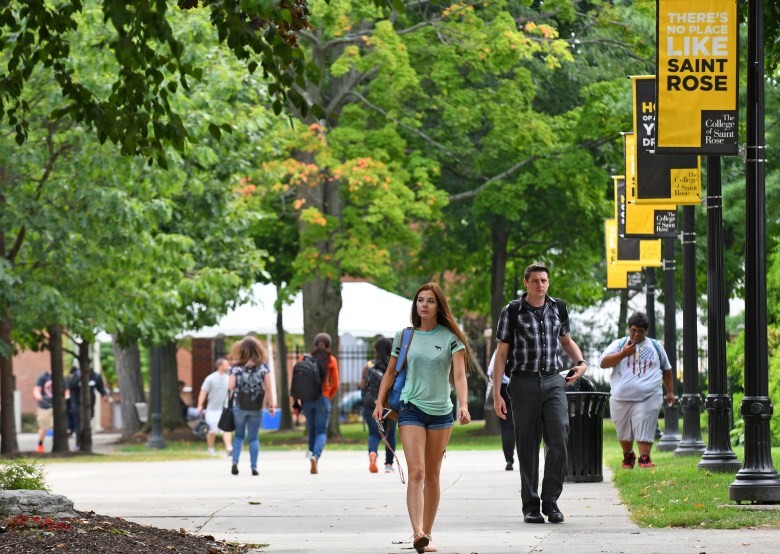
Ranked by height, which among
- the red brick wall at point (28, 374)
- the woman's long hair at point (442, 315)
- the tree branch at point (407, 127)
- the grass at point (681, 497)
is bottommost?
the red brick wall at point (28, 374)

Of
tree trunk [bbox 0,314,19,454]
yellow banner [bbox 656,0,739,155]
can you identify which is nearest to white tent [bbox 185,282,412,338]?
tree trunk [bbox 0,314,19,454]

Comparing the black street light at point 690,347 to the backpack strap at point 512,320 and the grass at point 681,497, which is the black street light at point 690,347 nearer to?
the grass at point 681,497

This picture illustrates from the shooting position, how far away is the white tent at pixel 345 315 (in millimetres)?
34969

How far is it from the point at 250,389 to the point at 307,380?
0.80 metres

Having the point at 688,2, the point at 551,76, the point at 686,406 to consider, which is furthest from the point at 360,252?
the point at 688,2

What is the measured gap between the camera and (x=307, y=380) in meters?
19.5

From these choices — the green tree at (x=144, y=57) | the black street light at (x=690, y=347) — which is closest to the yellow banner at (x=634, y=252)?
the black street light at (x=690, y=347)

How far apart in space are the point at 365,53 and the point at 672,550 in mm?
23777

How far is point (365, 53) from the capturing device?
32.1m

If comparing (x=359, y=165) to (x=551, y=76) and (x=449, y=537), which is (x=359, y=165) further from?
(x=449, y=537)

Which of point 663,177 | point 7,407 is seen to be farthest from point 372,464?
point 7,407

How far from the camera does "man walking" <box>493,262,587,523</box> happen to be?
11.5 meters

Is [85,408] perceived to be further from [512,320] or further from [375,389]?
[512,320]

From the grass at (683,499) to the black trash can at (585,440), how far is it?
0.31 metres
